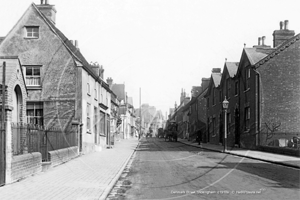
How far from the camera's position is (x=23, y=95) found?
17516 millimetres

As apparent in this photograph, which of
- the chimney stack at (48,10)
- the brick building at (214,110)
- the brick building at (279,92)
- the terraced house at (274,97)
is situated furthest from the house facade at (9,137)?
the brick building at (214,110)

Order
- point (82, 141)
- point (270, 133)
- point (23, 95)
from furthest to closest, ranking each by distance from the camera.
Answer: point (270, 133) < point (82, 141) < point (23, 95)

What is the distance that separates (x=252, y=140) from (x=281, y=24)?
10.4 meters

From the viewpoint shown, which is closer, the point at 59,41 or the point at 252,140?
the point at 59,41

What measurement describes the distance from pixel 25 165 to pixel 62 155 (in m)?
5.08

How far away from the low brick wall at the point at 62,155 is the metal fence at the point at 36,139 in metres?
0.24

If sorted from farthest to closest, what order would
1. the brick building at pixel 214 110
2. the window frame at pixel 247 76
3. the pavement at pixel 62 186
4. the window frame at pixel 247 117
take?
1. the brick building at pixel 214 110
2. the window frame at pixel 247 76
3. the window frame at pixel 247 117
4. the pavement at pixel 62 186

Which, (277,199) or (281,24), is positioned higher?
(281,24)

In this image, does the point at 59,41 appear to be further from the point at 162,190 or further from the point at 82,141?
the point at 162,190

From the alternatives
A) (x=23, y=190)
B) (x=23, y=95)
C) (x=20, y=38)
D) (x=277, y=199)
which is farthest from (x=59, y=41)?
(x=277, y=199)

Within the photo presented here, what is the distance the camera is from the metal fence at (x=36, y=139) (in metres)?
10.9

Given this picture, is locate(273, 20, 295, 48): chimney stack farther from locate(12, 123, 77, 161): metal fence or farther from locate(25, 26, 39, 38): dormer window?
locate(12, 123, 77, 161): metal fence

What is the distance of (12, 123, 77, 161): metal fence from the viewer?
10898mm

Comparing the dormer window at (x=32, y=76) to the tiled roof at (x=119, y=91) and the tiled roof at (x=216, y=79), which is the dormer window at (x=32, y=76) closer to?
the tiled roof at (x=216, y=79)
